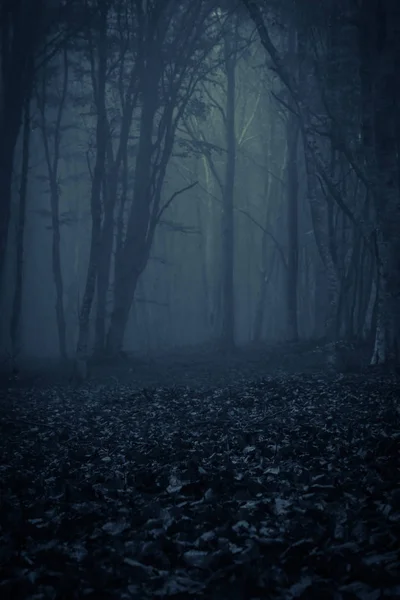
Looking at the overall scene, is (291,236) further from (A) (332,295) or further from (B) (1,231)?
(B) (1,231)

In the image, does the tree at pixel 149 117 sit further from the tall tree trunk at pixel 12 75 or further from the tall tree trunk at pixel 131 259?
the tall tree trunk at pixel 12 75

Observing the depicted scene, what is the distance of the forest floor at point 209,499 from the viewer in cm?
303

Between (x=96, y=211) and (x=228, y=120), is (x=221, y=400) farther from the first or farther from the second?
(x=228, y=120)

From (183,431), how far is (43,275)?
3972 centimetres

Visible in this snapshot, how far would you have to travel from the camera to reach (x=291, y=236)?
61.4ft

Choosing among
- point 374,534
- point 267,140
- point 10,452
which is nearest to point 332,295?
point 10,452

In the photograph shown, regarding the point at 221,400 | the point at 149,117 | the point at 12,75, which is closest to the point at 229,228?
the point at 149,117

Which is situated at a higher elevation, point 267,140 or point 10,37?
point 267,140

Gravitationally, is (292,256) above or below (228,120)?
below

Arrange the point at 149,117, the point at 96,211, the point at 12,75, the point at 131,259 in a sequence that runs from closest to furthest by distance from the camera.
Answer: the point at 96,211, the point at 12,75, the point at 131,259, the point at 149,117

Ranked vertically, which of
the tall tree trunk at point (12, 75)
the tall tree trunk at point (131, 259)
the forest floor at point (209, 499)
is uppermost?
the tall tree trunk at point (12, 75)

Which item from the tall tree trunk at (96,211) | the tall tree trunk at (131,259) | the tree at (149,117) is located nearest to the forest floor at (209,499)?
the tall tree trunk at (96,211)

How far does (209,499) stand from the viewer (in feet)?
13.9

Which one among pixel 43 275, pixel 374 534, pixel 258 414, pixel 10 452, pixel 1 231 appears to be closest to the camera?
pixel 374 534
